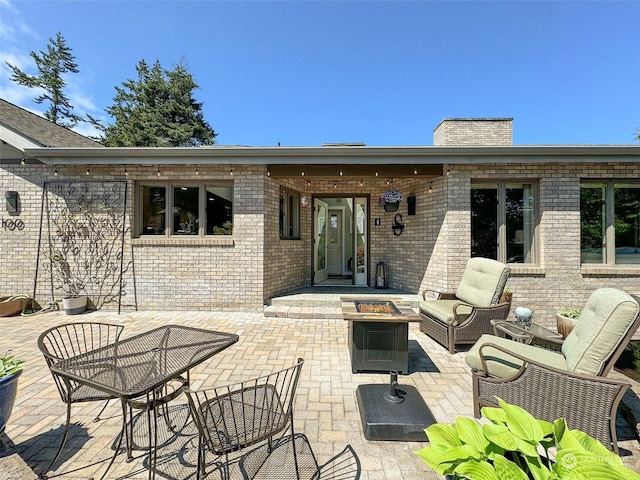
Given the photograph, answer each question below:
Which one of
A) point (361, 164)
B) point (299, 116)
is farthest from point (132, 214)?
point (299, 116)

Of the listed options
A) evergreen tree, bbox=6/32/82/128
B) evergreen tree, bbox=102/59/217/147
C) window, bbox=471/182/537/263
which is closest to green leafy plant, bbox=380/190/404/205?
window, bbox=471/182/537/263

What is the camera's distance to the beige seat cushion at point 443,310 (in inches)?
→ 155

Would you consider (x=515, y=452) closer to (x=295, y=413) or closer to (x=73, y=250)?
(x=295, y=413)

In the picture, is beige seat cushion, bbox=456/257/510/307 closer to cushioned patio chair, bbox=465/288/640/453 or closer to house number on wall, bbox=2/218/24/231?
cushioned patio chair, bbox=465/288/640/453

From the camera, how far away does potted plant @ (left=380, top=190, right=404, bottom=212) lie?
649 cm

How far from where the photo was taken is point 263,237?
572 centimetres

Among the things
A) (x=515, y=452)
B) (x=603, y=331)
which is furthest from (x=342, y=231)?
(x=515, y=452)

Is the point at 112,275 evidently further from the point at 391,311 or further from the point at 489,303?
the point at 489,303

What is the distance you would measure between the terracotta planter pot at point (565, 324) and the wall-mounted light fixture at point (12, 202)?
10979mm

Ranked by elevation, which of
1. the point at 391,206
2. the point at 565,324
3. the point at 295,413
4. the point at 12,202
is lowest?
the point at 295,413

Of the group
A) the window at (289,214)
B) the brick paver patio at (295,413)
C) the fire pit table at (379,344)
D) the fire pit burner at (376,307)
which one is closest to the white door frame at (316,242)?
the window at (289,214)

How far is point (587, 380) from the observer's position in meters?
1.91

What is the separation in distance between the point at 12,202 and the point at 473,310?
30.5 feet

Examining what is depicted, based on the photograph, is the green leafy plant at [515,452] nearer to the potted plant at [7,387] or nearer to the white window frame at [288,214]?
the potted plant at [7,387]
